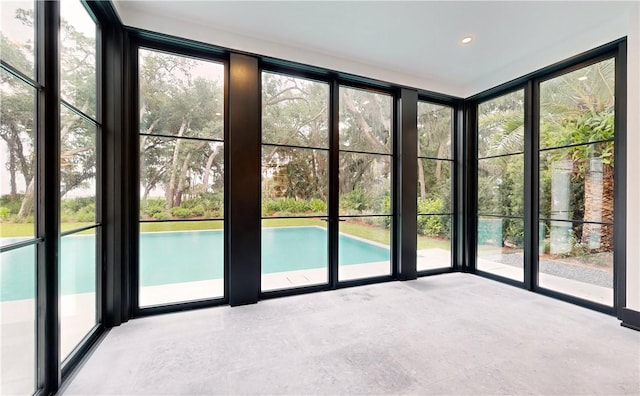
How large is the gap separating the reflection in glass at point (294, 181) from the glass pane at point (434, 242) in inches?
76.2

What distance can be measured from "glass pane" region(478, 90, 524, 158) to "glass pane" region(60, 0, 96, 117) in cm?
551

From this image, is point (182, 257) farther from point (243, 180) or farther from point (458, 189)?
point (458, 189)

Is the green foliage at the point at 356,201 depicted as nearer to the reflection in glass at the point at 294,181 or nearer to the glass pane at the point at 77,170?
the reflection in glass at the point at 294,181

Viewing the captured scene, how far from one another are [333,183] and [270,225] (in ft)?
3.63

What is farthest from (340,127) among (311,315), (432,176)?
(311,315)

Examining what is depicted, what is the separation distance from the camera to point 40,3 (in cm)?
177

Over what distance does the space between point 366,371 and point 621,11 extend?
4.44 m

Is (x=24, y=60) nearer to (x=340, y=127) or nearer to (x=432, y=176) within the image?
(x=340, y=127)

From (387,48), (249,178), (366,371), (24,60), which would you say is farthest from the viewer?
(387,48)

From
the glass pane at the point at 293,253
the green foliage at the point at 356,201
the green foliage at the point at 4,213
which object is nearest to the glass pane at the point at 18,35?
the green foliage at the point at 4,213

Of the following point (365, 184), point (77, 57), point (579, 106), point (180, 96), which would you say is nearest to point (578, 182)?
point (579, 106)

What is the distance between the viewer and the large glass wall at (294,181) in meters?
3.71

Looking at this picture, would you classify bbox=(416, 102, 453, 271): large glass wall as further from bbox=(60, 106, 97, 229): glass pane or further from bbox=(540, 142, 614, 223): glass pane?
bbox=(60, 106, 97, 229): glass pane

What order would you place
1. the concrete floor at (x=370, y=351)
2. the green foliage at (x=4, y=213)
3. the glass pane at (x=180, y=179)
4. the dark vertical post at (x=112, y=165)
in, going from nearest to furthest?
1. the green foliage at (x=4, y=213)
2. the concrete floor at (x=370, y=351)
3. the dark vertical post at (x=112, y=165)
4. the glass pane at (x=180, y=179)
